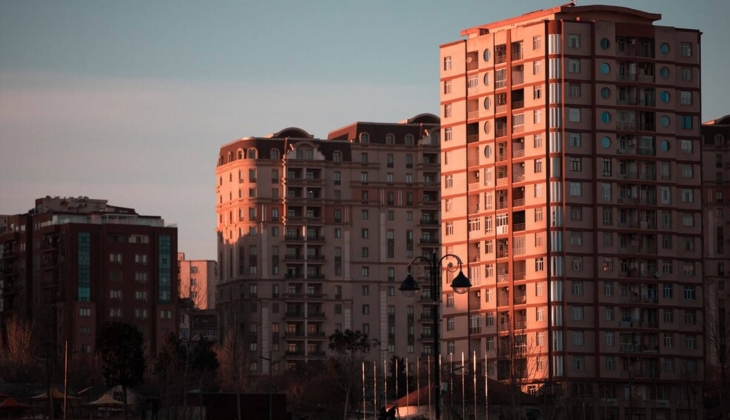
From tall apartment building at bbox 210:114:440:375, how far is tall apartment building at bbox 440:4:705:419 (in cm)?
5169

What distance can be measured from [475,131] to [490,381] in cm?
2590

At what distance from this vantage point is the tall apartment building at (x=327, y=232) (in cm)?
18612

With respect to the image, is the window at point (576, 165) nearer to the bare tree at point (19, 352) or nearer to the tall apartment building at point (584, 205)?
the tall apartment building at point (584, 205)

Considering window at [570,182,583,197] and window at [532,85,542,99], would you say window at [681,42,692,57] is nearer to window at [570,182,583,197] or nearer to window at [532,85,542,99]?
window at [532,85,542,99]

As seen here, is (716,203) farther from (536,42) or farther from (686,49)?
(536,42)

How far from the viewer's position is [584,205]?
425ft

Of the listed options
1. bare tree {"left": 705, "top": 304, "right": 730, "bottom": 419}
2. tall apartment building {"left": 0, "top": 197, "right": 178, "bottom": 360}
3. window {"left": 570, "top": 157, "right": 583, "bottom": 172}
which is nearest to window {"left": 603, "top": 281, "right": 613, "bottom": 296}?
bare tree {"left": 705, "top": 304, "right": 730, "bottom": 419}

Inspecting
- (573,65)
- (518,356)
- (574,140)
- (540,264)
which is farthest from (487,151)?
(518,356)

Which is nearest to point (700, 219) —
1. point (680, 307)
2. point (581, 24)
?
point (680, 307)

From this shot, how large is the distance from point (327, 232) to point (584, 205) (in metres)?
63.8

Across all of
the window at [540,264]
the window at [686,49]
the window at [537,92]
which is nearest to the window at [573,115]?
the window at [537,92]

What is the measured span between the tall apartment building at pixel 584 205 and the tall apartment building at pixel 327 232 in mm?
51685

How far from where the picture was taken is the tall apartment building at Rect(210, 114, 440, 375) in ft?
611

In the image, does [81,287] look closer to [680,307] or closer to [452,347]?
[452,347]
